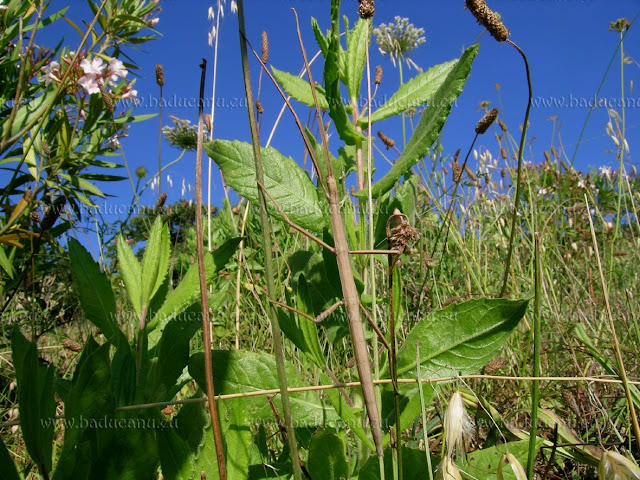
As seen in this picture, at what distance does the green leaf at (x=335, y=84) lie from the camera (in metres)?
0.82

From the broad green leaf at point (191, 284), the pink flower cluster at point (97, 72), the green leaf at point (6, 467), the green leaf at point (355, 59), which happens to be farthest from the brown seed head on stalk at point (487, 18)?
the pink flower cluster at point (97, 72)

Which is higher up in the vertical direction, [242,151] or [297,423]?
[242,151]

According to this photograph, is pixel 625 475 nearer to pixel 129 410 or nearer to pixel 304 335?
pixel 304 335

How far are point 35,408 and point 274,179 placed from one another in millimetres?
538

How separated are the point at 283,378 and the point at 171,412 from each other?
0.90 metres

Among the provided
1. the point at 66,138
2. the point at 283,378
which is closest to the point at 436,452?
Answer: the point at 283,378

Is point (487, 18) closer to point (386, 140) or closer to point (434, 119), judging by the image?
point (434, 119)

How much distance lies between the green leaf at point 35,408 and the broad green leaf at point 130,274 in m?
0.22

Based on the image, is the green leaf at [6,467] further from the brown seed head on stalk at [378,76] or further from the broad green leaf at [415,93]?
the brown seed head on stalk at [378,76]

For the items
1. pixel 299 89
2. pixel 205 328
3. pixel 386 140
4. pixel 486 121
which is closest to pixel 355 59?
pixel 299 89

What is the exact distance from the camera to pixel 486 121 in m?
1.26

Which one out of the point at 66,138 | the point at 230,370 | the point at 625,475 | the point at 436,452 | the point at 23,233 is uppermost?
the point at 66,138

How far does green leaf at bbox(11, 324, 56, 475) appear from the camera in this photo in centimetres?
66

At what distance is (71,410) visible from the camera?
68 cm
